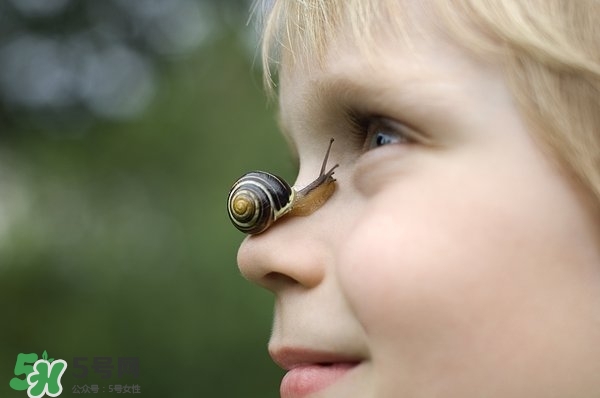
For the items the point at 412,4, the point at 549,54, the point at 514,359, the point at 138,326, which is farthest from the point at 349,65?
the point at 138,326

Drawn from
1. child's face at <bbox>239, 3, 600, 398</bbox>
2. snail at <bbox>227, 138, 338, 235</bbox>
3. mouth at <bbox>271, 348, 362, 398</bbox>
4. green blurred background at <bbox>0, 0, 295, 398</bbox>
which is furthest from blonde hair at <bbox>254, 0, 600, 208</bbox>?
green blurred background at <bbox>0, 0, 295, 398</bbox>

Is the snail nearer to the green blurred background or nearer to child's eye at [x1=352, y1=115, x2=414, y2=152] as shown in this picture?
child's eye at [x1=352, y1=115, x2=414, y2=152]

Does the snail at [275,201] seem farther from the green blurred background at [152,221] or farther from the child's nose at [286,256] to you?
the green blurred background at [152,221]

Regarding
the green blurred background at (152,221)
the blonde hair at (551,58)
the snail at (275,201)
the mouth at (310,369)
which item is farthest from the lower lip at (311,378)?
the green blurred background at (152,221)

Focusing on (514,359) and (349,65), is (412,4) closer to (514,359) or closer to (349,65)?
(349,65)

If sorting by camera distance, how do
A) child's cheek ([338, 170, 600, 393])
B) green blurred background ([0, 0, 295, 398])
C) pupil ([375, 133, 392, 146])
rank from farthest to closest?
1. green blurred background ([0, 0, 295, 398])
2. pupil ([375, 133, 392, 146])
3. child's cheek ([338, 170, 600, 393])

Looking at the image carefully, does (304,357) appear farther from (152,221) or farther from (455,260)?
(152,221)
